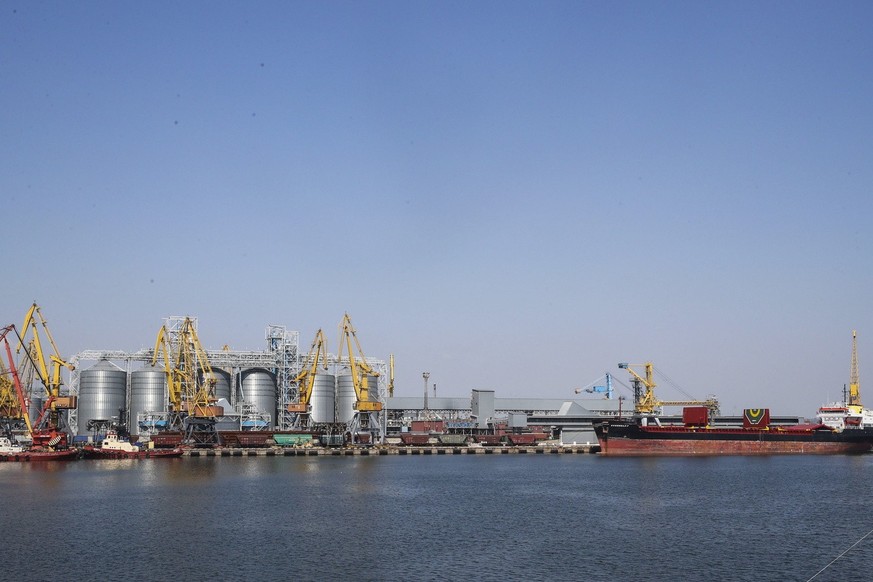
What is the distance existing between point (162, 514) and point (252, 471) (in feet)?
123

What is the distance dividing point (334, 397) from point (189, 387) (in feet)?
121

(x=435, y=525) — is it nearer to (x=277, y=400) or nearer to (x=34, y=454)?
(x=34, y=454)

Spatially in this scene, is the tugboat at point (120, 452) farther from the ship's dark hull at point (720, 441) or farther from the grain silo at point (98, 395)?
the ship's dark hull at point (720, 441)

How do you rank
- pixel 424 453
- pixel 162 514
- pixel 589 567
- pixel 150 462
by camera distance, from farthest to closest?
pixel 424 453 < pixel 150 462 < pixel 162 514 < pixel 589 567

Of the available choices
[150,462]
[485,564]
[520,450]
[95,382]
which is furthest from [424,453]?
[485,564]

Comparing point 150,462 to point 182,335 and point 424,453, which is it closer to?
point 182,335

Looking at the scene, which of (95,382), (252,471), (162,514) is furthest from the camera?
(95,382)

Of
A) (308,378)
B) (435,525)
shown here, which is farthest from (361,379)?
(435,525)

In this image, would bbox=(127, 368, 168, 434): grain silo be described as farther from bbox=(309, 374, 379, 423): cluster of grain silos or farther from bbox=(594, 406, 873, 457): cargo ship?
bbox=(594, 406, 873, 457): cargo ship

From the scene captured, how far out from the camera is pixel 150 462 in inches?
4306

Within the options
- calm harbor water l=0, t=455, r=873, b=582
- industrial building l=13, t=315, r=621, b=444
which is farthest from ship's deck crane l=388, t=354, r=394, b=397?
calm harbor water l=0, t=455, r=873, b=582

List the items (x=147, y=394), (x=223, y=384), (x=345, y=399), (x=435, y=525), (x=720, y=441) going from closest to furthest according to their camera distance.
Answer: (x=435, y=525) < (x=720, y=441) < (x=147, y=394) < (x=223, y=384) < (x=345, y=399)

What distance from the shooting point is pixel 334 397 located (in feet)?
554

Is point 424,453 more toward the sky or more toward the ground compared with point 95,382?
more toward the ground
